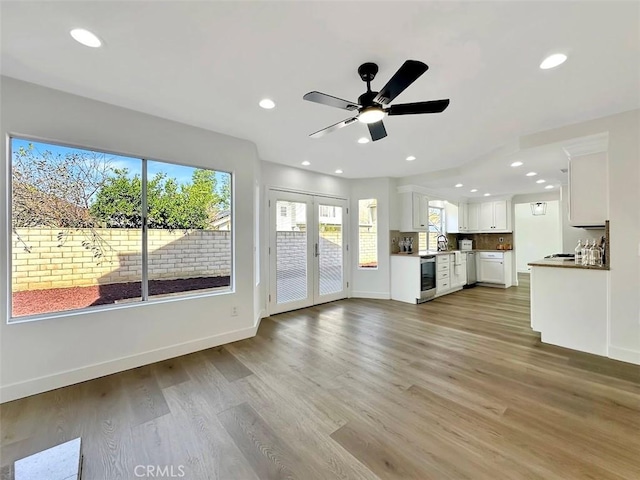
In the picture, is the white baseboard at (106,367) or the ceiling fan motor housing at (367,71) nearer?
the ceiling fan motor housing at (367,71)

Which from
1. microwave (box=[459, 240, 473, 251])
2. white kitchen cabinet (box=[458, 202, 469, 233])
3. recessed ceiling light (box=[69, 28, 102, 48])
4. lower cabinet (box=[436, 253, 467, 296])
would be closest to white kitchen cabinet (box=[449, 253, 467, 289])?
lower cabinet (box=[436, 253, 467, 296])

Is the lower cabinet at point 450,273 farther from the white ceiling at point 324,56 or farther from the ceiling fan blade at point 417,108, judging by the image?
the ceiling fan blade at point 417,108

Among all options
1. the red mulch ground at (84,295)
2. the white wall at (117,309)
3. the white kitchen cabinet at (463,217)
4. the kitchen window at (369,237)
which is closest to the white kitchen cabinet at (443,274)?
the kitchen window at (369,237)

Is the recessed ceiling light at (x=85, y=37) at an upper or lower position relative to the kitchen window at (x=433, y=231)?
upper

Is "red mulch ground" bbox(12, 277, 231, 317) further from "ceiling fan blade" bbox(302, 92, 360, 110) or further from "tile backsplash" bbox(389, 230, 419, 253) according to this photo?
"tile backsplash" bbox(389, 230, 419, 253)

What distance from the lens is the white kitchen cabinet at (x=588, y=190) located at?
300cm

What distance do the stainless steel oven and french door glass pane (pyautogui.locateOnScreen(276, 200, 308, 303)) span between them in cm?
230

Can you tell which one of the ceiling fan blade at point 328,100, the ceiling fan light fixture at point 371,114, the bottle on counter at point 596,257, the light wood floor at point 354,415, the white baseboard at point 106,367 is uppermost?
the ceiling fan blade at point 328,100

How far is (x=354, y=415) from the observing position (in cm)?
197

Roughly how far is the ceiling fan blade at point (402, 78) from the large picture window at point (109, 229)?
2.24m

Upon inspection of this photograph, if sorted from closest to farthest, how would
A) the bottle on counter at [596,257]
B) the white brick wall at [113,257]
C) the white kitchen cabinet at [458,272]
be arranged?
the white brick wall at [113,257] → the bottle on counter at [596,257] → the white kitchen cabinet at [458,272]

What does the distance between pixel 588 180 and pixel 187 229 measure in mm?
4663

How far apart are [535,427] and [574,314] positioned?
196 cm

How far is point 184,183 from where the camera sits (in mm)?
3125
